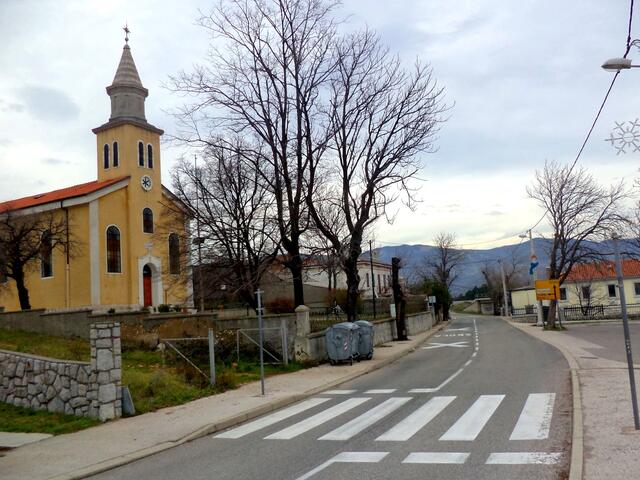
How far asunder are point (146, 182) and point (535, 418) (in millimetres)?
35573

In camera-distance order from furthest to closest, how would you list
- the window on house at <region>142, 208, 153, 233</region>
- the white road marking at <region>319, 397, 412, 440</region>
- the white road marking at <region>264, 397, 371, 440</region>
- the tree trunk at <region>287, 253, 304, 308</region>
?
1. the window on house at <region>142, 208, 153, 233</region>
2. the tree trunk at <region>287, 253, 304, 308</region>
3. the white road marking at <region>264, 397, 371, 440</region>
4. the white road marking at <region>319, 397, 412, 440</region>

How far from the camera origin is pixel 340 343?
2033 cm

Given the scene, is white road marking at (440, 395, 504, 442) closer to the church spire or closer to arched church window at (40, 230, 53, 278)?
arched church window at (40, 230, 53, 278)

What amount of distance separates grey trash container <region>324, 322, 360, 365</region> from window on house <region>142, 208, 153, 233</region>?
2362 centimetres

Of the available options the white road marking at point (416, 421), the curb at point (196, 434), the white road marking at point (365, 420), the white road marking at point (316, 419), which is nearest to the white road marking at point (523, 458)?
the white road marking at point (416, 421)

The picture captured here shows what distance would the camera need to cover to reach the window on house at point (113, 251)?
3778cm

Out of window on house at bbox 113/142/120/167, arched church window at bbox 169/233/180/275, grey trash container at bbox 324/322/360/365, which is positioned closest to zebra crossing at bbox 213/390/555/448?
grey trash container at bbox 324/322/360/365

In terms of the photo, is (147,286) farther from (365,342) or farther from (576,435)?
(576,435)

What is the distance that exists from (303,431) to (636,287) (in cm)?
6776

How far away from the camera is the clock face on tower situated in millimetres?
40250

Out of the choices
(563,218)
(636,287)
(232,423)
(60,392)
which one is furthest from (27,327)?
(636,287)

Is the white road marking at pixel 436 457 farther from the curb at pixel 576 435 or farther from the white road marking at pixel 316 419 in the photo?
the white road marking at pixel 316 419

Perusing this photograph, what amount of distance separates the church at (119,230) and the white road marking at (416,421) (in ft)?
79.1

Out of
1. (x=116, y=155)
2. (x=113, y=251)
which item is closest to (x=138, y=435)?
(x=113, y=251)
